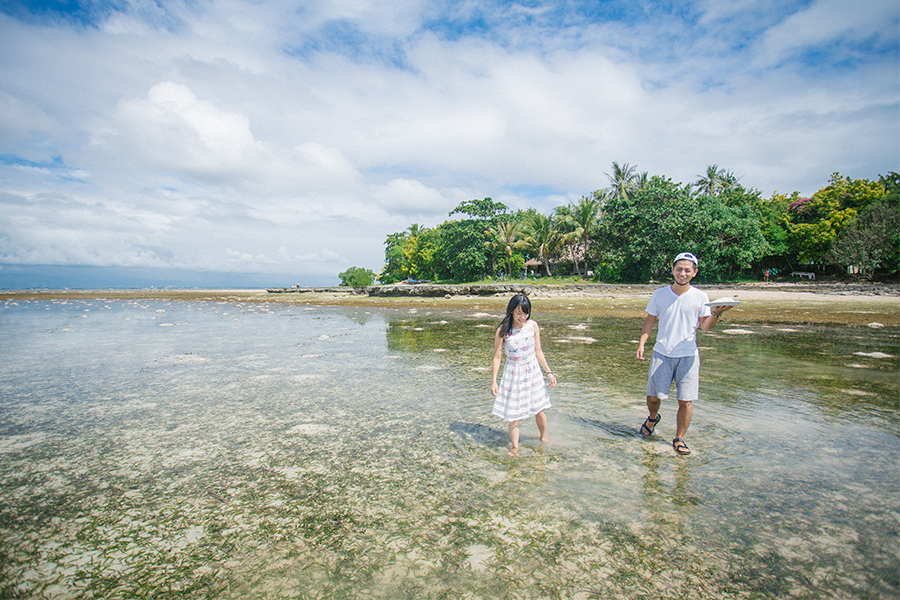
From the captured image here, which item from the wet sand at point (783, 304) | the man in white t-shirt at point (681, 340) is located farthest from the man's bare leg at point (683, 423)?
the wet sand at point (783, 304)

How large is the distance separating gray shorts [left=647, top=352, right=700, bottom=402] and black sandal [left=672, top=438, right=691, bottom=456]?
42cm

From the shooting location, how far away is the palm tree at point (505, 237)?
53531 mm

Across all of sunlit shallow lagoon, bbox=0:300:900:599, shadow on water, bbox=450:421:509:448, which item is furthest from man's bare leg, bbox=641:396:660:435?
shadow on water, bbox=450:421:509:448

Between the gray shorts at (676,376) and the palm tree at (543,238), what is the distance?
48342 millimetres

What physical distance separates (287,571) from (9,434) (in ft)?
14.9

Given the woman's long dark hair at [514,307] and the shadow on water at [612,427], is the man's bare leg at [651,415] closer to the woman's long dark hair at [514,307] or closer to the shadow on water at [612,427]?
the shadow on water at [612,427]

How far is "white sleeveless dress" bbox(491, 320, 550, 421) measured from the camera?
4.27 m

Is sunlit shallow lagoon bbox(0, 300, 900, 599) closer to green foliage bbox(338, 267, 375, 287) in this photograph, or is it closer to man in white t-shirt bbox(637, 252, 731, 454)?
man in white t-shirt bbox(637, 252, 731, 454)

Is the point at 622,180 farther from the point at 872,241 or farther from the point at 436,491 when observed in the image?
the point at 436,491

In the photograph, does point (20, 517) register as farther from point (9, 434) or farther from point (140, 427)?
point (9, 434)

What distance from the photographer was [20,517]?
10.2ft

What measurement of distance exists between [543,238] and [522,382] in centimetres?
5058

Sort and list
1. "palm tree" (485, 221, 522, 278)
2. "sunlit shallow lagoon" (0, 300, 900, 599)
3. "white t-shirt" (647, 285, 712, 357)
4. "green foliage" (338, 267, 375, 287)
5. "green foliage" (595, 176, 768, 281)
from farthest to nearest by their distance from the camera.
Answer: "green foliage" (338, 267, 375, 287)
"palm tree" (485, 221, 522, 278)
"green foliage" (595, 176, 768, 281)
"white t-shirt" (647, 285, 712, 357)
"sunlit shallow lagoon" (0, 300, 900, 599)

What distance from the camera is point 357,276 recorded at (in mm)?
72875
